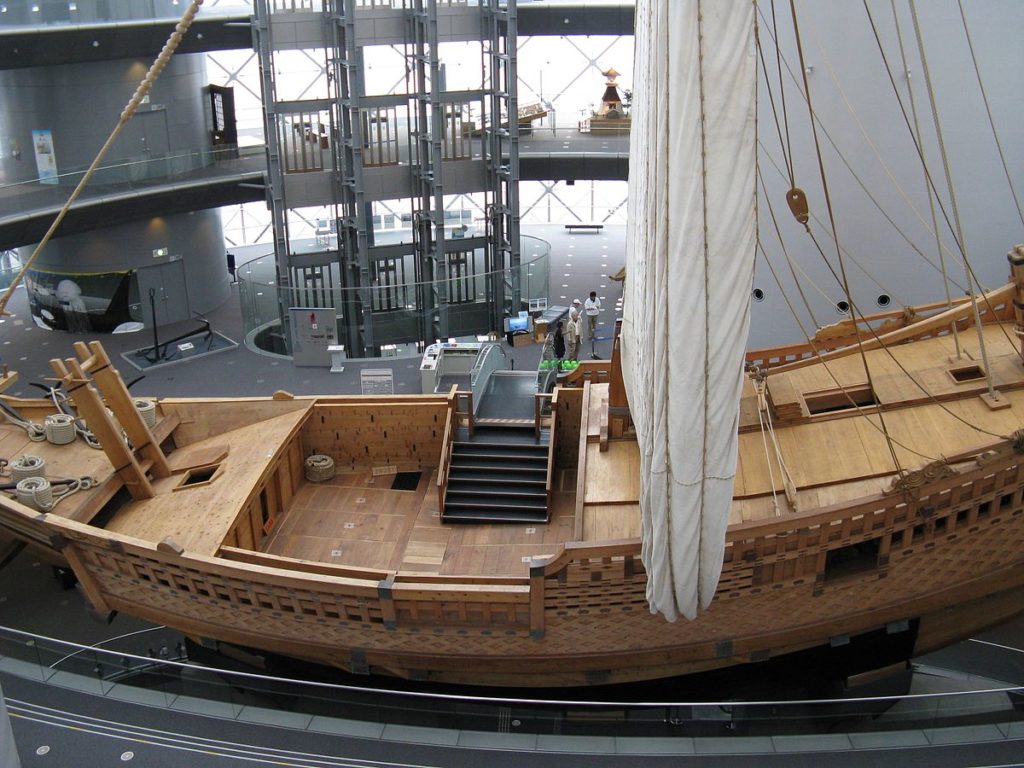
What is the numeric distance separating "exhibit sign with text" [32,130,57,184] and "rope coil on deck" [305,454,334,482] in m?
12.7

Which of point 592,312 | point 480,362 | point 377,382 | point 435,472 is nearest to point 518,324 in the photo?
point 592,312

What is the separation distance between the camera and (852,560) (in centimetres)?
1077

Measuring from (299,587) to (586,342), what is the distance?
12.2m

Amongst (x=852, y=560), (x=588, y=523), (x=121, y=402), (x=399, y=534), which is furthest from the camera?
(x=399, y=534)

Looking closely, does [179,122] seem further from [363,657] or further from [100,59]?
[363,657]

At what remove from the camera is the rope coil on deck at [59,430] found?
13563 mm

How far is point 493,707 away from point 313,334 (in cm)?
1331

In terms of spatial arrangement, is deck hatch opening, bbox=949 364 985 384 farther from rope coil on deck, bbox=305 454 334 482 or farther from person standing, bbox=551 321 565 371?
person standing, bbox=551 321 565 371

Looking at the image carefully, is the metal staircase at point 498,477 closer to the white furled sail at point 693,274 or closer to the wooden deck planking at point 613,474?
the wooden deck planking at point 613,474

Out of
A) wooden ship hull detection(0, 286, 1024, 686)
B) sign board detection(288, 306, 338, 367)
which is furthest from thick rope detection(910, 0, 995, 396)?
sign board detection(288, 306, 338, 367)

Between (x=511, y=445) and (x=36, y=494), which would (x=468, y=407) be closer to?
(x=511, y=445)

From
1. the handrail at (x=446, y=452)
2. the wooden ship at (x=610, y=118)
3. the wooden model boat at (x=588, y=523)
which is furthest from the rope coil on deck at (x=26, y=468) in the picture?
the wooden ship at (x=610, y=118)

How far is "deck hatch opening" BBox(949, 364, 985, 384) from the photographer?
1202 centimetres

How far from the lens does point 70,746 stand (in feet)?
29.0
